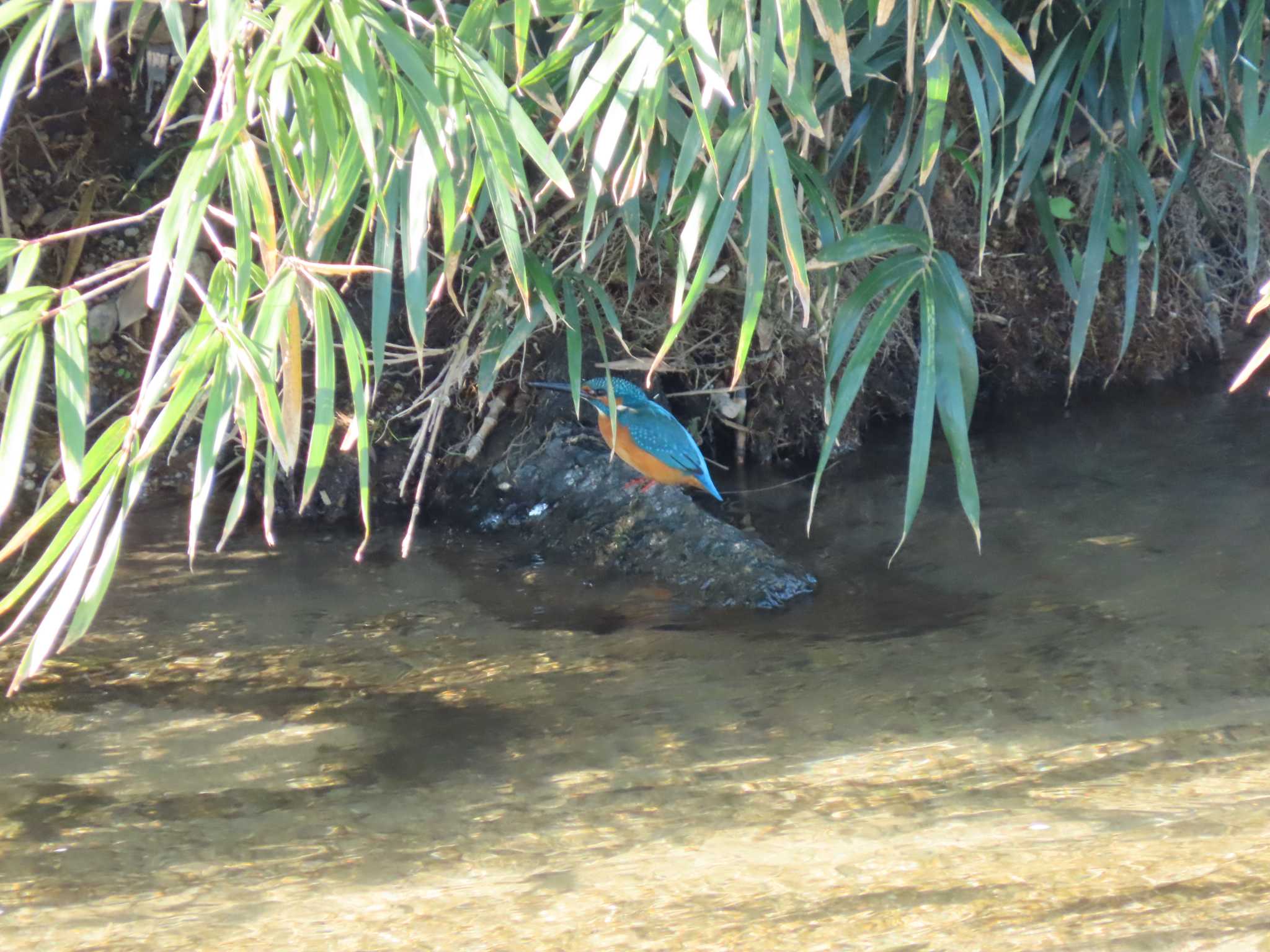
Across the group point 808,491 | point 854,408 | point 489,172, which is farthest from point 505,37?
point 854,408

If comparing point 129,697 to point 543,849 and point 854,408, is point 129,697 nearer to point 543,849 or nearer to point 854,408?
point 543,849

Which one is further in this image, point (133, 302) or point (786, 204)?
point (133, 302)

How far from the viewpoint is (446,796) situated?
1919 mm

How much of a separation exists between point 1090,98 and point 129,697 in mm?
2461

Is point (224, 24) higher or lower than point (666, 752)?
higher

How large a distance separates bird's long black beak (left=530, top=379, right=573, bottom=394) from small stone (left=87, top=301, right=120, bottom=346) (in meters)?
1.42

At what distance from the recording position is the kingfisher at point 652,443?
3287 mm

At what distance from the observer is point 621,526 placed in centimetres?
327

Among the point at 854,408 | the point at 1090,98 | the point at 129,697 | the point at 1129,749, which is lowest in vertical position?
the point at 1129,749

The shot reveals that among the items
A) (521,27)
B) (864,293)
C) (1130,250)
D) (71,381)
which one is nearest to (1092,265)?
(1130,250)

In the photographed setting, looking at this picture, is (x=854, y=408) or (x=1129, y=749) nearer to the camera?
(x=1129, y=749)

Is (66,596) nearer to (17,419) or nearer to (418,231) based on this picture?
(17,419)

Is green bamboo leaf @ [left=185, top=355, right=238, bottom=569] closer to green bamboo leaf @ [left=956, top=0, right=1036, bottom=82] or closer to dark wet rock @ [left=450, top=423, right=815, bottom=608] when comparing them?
green bamboo leaf @ [left=956, top=0, right=1036, bottom=82]

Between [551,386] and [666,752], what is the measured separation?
1682mm
